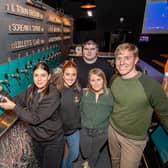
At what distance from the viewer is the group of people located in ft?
5.36

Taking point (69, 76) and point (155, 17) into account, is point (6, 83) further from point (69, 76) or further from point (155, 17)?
point (155, 17)

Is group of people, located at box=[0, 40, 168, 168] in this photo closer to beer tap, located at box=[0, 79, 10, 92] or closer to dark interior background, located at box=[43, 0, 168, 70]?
beer tap, located at box=[0, 79, 10, 92]

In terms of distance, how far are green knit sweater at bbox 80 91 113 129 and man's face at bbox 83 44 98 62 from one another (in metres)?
0.61

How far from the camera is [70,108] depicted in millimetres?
1914

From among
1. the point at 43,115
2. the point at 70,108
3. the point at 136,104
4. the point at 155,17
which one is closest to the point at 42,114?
the point at 43,115

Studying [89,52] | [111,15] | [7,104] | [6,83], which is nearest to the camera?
[7,104]

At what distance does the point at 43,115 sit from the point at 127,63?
783 mm

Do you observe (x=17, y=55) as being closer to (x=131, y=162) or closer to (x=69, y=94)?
(x=69, y=94)

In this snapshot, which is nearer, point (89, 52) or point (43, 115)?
point (43, 115)

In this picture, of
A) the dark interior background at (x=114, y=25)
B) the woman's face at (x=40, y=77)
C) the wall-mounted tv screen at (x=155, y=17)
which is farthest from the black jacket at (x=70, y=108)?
the dark interior background at (x=114, y=25)

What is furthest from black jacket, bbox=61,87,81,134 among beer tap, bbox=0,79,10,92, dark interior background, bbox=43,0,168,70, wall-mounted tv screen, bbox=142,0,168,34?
dark interior background, bbox=43,0,168,70

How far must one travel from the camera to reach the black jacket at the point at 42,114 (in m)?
1.58

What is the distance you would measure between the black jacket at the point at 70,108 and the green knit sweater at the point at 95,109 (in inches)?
2.9

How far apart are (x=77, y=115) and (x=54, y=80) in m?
0.40
